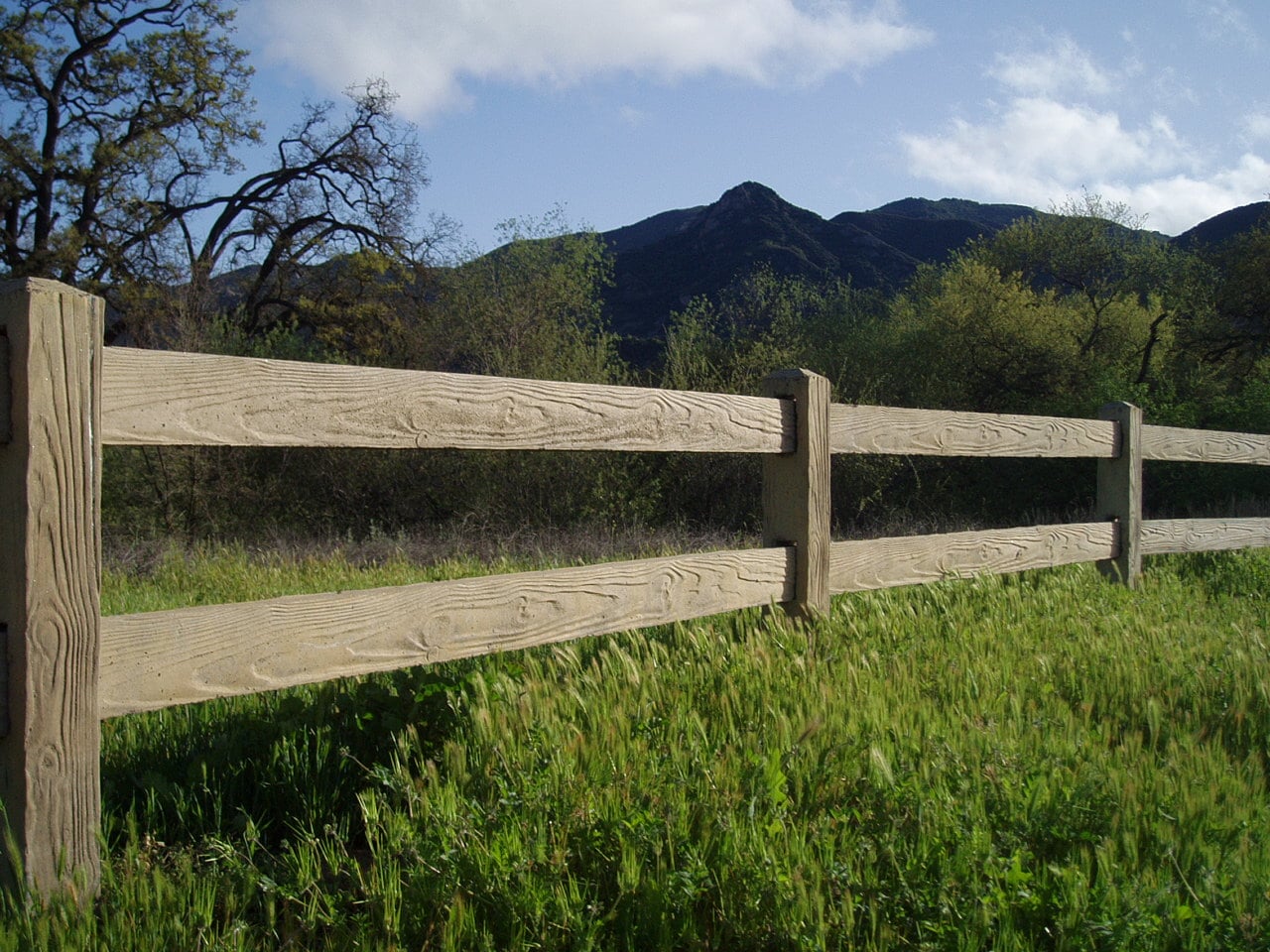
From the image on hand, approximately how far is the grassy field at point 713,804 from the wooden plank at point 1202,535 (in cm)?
275

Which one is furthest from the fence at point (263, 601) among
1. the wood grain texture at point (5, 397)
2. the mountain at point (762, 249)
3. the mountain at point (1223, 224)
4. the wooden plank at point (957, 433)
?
the mountain at point (762, 249)

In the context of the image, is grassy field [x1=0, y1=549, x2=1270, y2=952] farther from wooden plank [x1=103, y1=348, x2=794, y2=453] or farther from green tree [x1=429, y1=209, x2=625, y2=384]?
green tree [x1=429, y1=209, x2=625, y2=384]

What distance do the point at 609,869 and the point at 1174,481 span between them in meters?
20.2

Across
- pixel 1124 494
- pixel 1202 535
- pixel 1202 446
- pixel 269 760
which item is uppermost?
pixel 1202 446

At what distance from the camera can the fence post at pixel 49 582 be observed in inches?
84.4

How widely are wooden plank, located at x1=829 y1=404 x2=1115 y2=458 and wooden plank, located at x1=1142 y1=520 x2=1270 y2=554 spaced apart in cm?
81

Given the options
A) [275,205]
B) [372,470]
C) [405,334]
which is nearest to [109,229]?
[275,205]

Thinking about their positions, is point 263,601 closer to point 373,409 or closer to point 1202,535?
point 373,409

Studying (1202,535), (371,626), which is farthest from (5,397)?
(1202,535)

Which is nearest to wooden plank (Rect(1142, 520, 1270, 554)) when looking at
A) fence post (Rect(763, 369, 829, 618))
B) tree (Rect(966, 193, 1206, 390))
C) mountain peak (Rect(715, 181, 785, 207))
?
fence post (Rect(763, 369, 829, 618))

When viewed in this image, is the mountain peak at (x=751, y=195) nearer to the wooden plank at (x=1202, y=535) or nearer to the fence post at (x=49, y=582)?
the wooden plank at (x=1202, y=535)

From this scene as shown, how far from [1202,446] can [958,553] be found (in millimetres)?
3312

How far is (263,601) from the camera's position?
2479 millimetres

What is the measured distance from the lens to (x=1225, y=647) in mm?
4469
